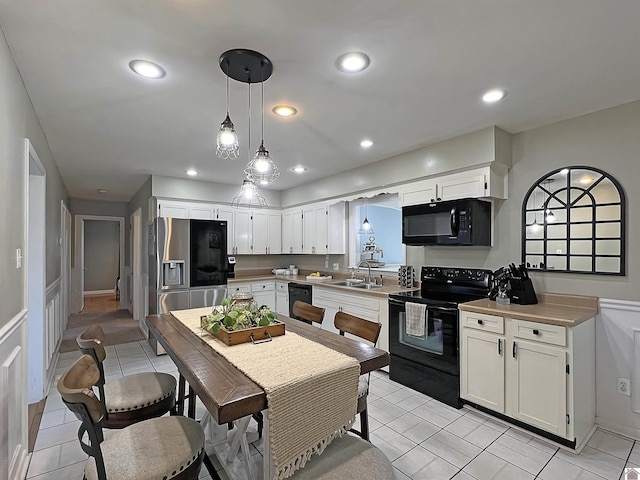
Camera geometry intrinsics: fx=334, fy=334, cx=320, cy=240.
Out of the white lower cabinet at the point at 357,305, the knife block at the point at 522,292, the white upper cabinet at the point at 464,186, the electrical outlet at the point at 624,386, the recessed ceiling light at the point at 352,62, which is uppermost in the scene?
the recessed ceiling light at the point at 352,62

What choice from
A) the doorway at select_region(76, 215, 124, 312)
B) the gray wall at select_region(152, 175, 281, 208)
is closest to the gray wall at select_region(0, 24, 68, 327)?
the gray wall at select_region(152, 175, 281, 208)

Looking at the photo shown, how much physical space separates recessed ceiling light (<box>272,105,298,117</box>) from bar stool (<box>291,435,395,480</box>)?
7.38 feet

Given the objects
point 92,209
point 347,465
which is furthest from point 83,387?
point 92,209

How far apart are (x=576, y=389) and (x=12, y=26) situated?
3951mm

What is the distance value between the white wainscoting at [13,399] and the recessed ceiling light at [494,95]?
10.6 ft

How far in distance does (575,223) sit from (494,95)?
4.32ft

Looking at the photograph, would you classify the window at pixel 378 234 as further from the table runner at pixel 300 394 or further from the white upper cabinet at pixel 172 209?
the table runner at pixel 300 394

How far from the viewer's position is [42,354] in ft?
10.2

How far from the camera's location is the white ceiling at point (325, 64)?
1.55 metres

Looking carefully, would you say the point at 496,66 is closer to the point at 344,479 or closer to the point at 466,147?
the point at 466,147

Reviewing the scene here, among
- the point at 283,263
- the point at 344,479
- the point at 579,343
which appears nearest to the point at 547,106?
the point at 579,343

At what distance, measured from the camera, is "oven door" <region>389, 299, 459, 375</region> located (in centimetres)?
293

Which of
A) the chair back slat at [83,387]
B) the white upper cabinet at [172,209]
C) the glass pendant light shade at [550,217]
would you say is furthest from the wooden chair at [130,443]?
the white upper cabinet at [172,209]

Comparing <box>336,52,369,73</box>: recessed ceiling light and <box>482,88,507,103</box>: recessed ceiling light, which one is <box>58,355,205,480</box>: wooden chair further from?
<box>482,88,507,103</box>: recessed ceiling light
